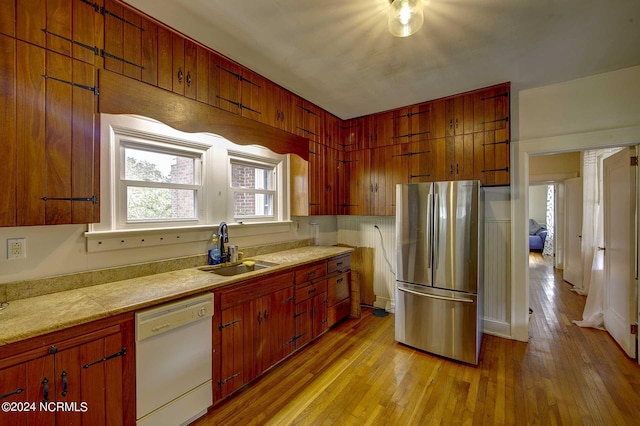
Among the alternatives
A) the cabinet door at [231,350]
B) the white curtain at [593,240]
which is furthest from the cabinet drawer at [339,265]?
the white curtain at [593,240]

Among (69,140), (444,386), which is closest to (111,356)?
(69,140)

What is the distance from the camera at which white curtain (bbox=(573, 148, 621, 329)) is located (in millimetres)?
3260

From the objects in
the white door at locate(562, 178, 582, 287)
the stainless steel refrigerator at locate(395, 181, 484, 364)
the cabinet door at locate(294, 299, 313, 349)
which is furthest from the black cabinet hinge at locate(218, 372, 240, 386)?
the white door at locate(562, 178, 582, 287)

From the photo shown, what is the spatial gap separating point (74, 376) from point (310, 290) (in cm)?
186

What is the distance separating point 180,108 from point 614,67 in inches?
155

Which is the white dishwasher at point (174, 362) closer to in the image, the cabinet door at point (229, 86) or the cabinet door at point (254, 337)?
the cabinet door at point (254, 337)

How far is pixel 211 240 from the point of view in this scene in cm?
254

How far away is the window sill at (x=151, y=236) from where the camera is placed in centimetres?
184

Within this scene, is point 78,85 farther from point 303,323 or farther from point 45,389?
point 303,323

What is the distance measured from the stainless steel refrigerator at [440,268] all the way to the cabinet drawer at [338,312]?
0.72m

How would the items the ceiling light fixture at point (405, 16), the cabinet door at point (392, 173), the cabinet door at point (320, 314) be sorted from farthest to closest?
the cabinet door at point (392, 173), the cabinet door at point (320, 314), the ceiling light fixture at point (405, 16)

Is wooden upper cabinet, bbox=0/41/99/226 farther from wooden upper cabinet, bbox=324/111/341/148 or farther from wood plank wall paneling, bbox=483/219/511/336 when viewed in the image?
wood plank wall paneling, bbox=483/219/511/336

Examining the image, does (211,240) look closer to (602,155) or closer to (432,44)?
(432,44)

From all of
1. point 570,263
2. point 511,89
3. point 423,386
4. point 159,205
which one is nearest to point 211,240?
point 159,205
